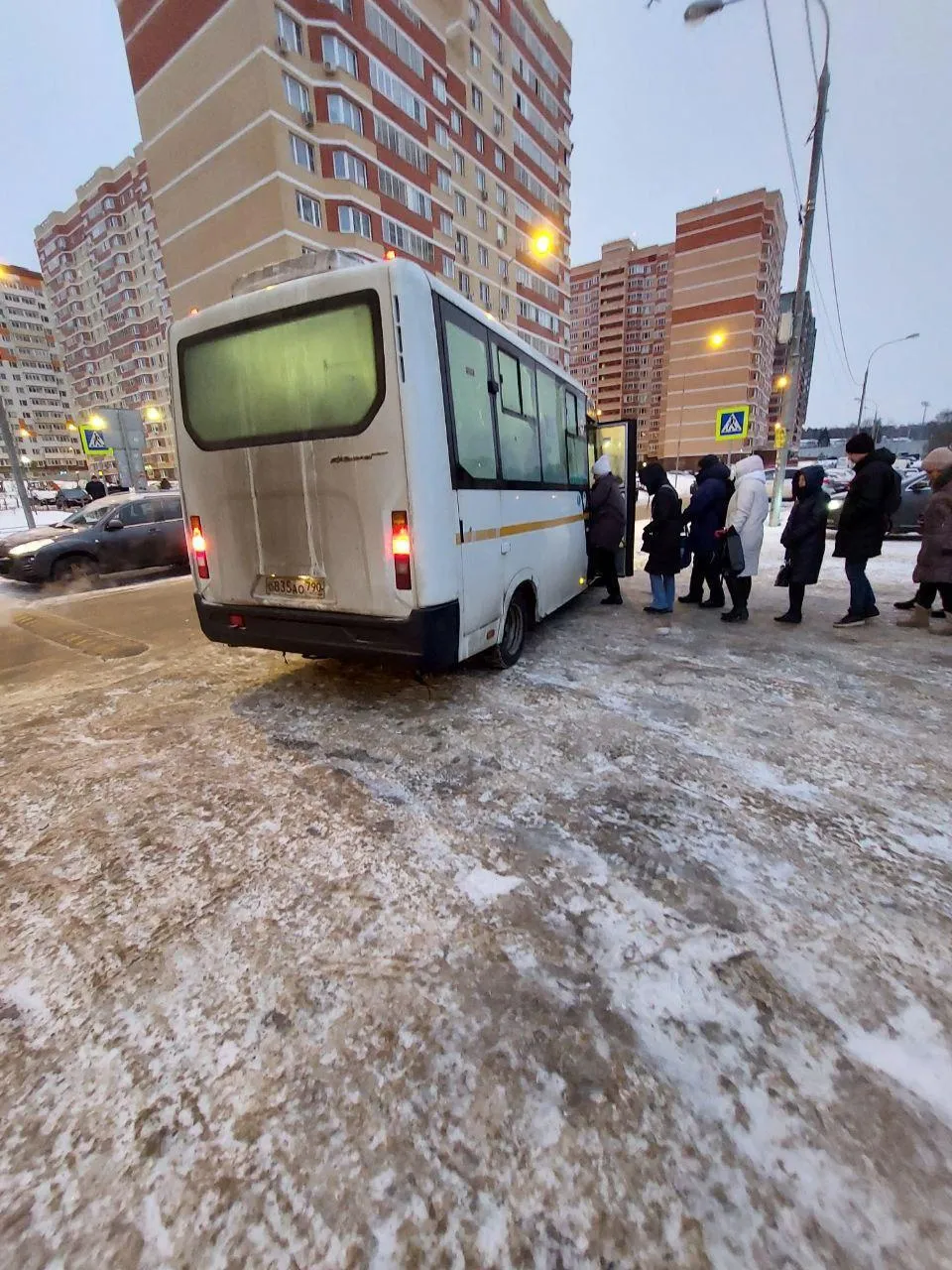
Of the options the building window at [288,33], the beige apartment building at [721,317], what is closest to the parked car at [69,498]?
the building window at [288,33]

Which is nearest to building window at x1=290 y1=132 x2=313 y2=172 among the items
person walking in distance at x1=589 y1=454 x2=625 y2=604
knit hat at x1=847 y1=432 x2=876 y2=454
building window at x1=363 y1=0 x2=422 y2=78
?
building window at x1=363 y1=0 x2=422 y2=78

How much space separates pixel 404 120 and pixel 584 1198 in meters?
45.6

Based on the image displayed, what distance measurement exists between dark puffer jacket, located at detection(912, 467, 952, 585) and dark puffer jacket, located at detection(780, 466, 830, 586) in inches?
39.1

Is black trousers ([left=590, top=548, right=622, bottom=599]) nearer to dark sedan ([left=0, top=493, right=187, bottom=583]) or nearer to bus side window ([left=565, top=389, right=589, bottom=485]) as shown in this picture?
bus side window ([left=565, top=389, right=589, bottom=485])

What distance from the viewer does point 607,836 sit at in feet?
8.49

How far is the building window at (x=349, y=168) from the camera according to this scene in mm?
29891

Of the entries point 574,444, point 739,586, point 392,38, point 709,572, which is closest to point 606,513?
point 574,444

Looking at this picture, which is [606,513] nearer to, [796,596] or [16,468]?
[796,596]

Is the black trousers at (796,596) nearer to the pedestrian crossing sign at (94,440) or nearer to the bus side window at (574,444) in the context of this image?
the bus side window at (574,444)

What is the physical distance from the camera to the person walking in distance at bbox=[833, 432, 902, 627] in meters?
5.66

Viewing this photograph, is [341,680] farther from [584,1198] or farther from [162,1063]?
[584,1198]

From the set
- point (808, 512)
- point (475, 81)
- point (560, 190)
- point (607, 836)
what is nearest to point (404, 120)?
point (475, 81)

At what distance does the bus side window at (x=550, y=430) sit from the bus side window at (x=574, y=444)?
0.73 feet

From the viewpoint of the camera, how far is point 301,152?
29.4m
